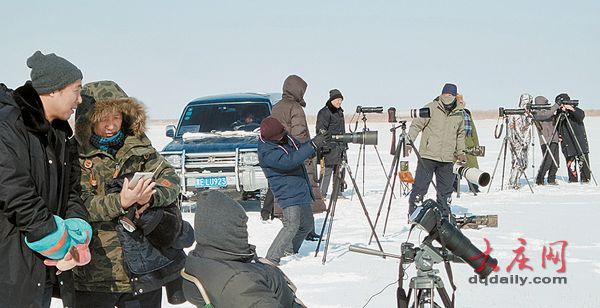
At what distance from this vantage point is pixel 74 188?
337 cm

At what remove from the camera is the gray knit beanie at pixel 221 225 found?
293 centimetres

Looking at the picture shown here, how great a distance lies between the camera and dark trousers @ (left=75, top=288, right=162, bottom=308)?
3525mm

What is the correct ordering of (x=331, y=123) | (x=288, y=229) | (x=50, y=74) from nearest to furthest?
(x=50, y=74), (x=288, y=229), (x=331, y=123)

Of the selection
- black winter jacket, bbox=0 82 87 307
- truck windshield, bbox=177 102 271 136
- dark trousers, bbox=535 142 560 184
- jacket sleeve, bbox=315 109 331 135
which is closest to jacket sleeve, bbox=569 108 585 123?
dark trousers, bbox=535 142 560 184

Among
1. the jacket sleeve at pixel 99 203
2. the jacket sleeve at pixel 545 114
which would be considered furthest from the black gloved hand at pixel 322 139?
the jacket sleeve at pixel 545 114

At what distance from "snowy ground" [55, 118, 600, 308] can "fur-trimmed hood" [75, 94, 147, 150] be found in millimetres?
94

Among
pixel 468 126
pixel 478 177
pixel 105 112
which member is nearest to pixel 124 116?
pixel 105 112

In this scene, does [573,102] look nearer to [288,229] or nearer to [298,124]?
[298,124]

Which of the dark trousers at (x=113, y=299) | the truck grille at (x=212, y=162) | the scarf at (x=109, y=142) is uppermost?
the scarf at (x=109, y=142)

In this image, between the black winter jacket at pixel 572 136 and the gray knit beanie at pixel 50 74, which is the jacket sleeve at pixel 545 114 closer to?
the black winter jacket at pixel 572 136

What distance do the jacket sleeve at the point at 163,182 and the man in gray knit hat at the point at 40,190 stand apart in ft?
1.18

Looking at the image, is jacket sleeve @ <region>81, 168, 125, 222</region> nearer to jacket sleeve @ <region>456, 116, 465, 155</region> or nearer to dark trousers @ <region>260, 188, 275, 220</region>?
jacket sleeve @ <region>456, 116, 465, 155</region>

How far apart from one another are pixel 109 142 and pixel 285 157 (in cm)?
344

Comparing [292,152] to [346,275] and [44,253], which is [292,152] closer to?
[346,275]
